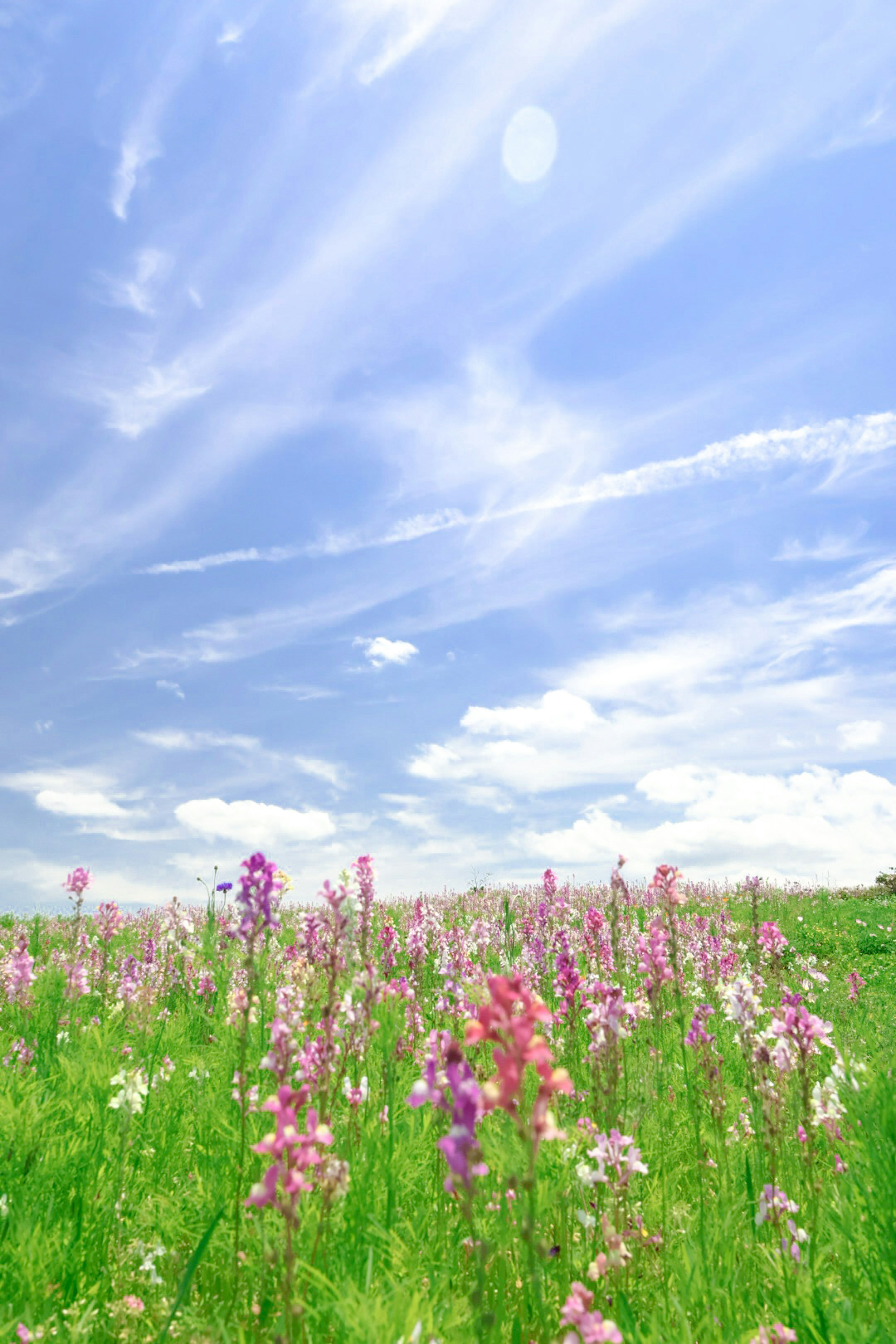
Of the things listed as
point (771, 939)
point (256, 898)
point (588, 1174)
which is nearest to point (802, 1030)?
point (588, 1174)

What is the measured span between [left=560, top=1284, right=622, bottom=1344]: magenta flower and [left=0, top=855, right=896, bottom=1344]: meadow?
1 centimetres

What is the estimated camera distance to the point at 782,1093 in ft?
17.6

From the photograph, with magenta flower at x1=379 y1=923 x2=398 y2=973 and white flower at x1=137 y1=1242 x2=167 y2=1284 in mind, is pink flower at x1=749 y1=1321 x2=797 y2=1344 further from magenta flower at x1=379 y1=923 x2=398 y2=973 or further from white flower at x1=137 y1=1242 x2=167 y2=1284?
magenta flower at x1=379 y1=923 x2=398 y2=973

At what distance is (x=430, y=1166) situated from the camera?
4.45 m

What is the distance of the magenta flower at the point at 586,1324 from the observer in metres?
2.18

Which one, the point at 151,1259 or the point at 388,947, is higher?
the point at 388,947

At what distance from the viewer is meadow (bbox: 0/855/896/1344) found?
2438 mm

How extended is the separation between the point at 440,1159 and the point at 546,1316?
3.41 feet

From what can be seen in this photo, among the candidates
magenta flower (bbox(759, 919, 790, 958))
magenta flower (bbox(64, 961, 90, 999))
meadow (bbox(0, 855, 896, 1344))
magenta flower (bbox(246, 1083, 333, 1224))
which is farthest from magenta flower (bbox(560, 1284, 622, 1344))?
magenta flower (bbox(64, 961, 90, 999))

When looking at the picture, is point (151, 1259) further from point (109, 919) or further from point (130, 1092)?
point (109, 919)

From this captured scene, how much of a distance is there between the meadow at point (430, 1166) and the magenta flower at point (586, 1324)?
1 cm

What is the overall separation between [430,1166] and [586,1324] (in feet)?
7.96

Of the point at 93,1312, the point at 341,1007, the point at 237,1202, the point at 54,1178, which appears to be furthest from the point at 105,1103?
the point at 237,1202

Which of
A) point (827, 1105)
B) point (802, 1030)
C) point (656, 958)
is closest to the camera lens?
point (802, 1030)
